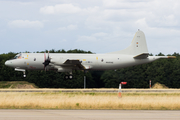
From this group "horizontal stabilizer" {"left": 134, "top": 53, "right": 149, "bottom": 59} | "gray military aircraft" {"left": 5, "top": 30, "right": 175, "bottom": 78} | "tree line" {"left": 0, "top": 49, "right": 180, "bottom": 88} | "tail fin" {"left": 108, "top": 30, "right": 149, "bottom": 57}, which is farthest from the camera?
"tree line" {"left": 0, "top": 49, "right": 180, "bottom": 88}

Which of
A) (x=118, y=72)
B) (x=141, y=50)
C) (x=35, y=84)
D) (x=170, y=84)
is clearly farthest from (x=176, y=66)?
(x=35, y=84)

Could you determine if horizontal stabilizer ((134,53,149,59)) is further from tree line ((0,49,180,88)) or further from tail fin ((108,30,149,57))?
tree line ((0,49,180,88))

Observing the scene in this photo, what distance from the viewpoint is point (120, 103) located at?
24828 millimetres

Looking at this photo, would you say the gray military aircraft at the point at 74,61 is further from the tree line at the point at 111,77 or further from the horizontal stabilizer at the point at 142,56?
the tree line at the point at 111,77

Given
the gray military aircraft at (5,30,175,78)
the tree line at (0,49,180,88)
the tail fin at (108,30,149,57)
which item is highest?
the tail fin at (108,30,149,57)

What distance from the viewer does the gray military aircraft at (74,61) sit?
4734 cm

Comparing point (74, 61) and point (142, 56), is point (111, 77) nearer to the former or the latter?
point (142, 56)

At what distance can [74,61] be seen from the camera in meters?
46.3

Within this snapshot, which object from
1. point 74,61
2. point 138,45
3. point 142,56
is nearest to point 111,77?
point 138,45

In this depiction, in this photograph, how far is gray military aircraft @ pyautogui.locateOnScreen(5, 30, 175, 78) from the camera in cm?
4734

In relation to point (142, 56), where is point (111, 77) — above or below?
below

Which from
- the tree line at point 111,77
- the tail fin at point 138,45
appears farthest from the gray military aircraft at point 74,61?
the tree line at point 111,77

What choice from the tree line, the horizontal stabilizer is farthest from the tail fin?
the tree line

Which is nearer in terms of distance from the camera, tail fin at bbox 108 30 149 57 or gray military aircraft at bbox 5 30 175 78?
gray military aircraft at bbox 5 30 175 78
